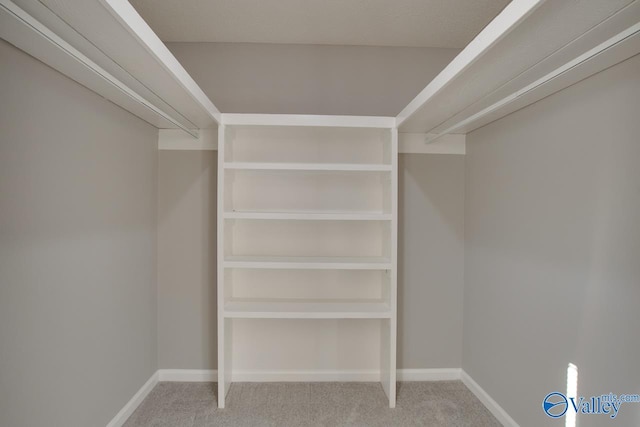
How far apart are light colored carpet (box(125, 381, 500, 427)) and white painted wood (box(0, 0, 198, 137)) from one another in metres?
1.91

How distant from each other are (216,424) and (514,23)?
2.52 m

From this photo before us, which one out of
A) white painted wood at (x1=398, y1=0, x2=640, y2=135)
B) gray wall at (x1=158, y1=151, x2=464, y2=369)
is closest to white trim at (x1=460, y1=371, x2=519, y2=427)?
gray wall at (x1=158, y1=151, x2=464, y2=369)

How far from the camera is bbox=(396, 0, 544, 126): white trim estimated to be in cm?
110

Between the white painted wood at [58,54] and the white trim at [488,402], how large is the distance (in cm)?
279

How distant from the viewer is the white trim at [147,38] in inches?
44.2

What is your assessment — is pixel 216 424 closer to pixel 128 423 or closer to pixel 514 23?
pixel 128 423

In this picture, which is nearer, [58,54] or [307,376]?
[58,54]

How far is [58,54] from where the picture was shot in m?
1.42

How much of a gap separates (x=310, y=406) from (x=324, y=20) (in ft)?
8.72

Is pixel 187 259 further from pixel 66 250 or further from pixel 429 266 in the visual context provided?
pixel 429 266

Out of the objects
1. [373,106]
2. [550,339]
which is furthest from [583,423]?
[373,106]

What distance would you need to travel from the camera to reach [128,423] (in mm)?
2193

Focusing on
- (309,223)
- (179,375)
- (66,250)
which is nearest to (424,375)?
(309,223)

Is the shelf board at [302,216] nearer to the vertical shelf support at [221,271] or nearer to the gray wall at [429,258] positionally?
the vertical shelf support at [221,271]
